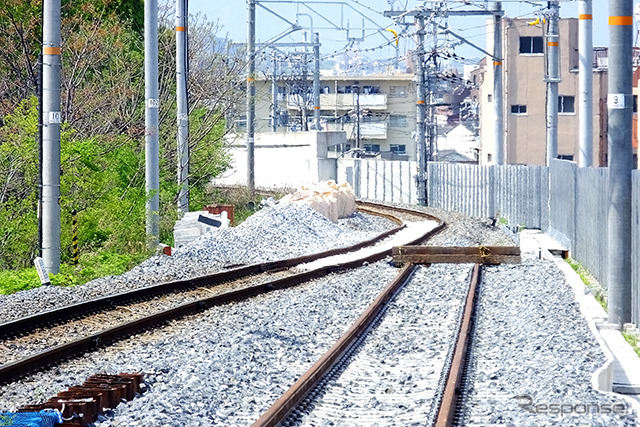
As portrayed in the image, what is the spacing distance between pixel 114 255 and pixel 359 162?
34387mm

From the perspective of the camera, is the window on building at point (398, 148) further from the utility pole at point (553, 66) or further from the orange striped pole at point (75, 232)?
the orange striped pole at point (75, 232)

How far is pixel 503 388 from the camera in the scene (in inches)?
380

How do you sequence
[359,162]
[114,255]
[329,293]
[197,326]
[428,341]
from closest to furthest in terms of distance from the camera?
[428,341] < [197,326] < [329,293] < [114,255] < [359,162]

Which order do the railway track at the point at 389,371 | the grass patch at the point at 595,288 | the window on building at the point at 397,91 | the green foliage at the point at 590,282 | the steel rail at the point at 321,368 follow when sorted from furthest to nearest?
the window on building at the point at 397,91, the green foliage at the point at 590,282, the grass patch at the point at 595,288, the railway track at the point at 389,371, the steel rail at the point at 321,368

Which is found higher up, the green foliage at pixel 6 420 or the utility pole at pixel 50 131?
the utility pole at pixel 50 131

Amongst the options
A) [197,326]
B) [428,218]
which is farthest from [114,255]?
[428,218]

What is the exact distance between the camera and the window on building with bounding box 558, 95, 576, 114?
6581 centimetres

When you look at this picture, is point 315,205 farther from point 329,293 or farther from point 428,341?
point 428,341

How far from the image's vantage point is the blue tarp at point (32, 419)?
7.15m

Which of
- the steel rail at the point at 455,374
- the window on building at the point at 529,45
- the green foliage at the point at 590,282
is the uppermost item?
the window on building at the point at 529,45

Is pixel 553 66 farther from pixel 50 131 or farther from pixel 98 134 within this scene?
pixel 50 131

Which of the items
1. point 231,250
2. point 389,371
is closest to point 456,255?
point 231,250

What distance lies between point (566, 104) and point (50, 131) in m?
→ 52.8

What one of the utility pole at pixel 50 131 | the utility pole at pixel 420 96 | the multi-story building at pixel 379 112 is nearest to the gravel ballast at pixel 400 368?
the utility pole at pixel 50 131
